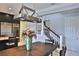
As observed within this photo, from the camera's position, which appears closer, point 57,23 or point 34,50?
point 57,23

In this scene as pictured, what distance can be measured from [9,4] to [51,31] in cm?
85

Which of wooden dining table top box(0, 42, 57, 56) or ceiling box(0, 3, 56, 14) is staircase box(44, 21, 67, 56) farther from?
ceiling box(0, 3, 56, 14)

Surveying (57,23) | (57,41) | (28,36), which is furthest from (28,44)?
(57,23)

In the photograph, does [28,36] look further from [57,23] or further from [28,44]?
[57,23]

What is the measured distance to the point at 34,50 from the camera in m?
2.11

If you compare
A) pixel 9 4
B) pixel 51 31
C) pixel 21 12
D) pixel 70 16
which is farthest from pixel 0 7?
pixel 70 16

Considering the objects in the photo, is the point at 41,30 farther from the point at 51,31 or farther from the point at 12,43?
the point at 12,43

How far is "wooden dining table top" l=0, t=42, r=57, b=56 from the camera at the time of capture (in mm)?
1944

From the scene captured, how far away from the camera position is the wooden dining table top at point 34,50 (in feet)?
6.38

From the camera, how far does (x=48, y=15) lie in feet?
6.49

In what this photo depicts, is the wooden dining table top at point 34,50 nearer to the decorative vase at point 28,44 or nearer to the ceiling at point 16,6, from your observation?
the decorative vase at point 28,44

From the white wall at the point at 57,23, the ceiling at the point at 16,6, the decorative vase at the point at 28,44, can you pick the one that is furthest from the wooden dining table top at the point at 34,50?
the ceiling at the point at 16,6

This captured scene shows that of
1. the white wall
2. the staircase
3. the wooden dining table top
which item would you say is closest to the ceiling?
the white wall

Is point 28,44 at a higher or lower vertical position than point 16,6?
lower
